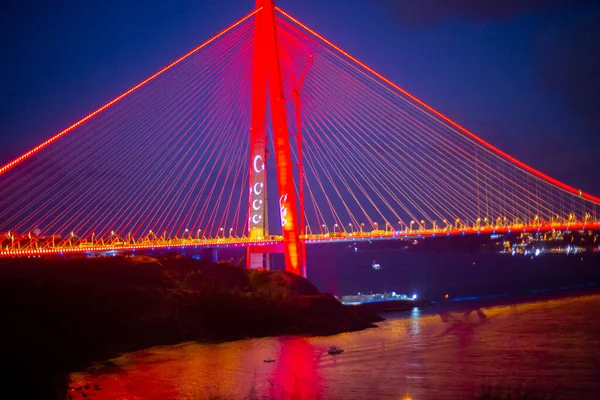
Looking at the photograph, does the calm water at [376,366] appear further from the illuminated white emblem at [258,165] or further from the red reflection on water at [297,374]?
the illuminated white emblem at [258,165]

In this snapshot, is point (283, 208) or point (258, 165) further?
point (258, 165)

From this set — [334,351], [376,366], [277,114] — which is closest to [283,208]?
[277,114]

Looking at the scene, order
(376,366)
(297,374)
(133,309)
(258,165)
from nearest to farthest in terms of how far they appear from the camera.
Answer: (297,374)
(376,366)
(133,309)
(258,165)

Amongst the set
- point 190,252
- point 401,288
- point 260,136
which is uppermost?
point 260,136

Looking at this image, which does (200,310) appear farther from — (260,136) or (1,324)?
(260,136)

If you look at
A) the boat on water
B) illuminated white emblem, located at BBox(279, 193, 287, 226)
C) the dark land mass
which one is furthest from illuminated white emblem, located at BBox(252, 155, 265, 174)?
the boat on water

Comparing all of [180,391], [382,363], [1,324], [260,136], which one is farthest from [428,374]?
[260,136]

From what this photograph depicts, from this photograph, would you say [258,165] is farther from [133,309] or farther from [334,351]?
[334,351]
